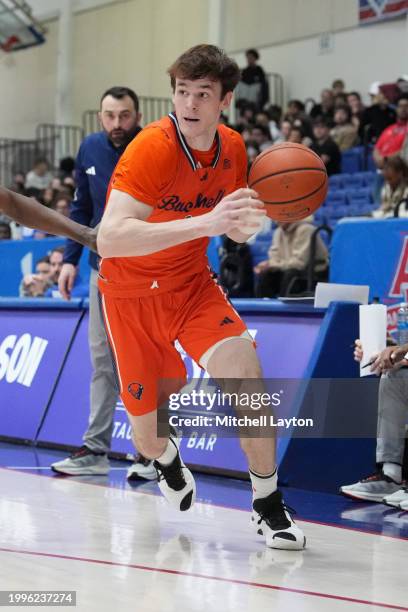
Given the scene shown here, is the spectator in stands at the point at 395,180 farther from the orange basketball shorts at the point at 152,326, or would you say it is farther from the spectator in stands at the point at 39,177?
the spectator in stands at the point at 39,177

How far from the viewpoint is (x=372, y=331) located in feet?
17.5

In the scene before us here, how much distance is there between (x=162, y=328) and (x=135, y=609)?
160 cm

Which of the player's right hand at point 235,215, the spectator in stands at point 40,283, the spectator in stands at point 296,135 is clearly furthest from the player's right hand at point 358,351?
the spectator in stands at point 296,135

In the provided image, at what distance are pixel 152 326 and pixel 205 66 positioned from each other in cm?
114

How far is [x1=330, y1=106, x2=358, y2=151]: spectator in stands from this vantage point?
55.4 ft

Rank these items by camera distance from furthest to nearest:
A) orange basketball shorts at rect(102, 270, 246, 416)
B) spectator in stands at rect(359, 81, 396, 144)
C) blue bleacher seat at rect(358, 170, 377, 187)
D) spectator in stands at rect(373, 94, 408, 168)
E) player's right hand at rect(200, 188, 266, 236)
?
spectator in stands at rect(359, 81, 396, 144), blue bleacher seat at rect(358, 170, 377, 187), spectator in stands at rect(373, 94, 408, 168), orange basketball shorts at rect(102, 270, 246, 416), player's right hand at rect(200, 188, 266, 236)

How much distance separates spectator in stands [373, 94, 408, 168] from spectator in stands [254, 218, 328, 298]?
4010 mm

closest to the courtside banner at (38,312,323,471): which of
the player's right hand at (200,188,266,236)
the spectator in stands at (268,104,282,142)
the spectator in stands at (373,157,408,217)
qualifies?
the player's right hand at (200,188,266,236)

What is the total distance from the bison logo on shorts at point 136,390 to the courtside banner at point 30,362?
2809 millimetres

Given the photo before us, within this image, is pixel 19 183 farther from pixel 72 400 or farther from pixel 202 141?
pixel 202 141

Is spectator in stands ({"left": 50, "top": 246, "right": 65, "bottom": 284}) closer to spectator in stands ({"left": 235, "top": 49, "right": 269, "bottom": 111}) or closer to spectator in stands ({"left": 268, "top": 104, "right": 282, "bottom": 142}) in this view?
spectator in stands ({"left": 268, "top": 104, "right": 282, "bottom": 142})

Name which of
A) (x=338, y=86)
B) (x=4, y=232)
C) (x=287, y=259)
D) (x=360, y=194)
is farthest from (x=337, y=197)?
(x=287, y=259)

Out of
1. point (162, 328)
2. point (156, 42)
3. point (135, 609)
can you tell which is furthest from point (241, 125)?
point (135, 609)

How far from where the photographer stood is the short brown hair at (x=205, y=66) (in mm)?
4234
